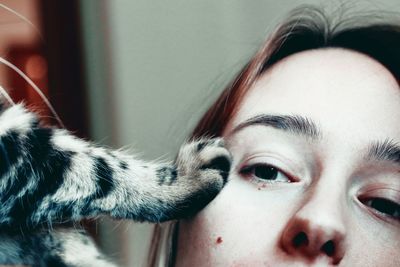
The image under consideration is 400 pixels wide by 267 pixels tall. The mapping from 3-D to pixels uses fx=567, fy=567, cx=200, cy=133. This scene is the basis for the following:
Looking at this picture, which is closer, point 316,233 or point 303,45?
point 316,233

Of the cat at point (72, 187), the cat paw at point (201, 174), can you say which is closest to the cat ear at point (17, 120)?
the cat at point (72, 187)

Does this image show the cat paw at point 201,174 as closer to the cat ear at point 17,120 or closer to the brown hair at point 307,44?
the brown hair at point 307,44

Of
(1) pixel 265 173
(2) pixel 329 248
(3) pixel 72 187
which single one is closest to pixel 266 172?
(1) pixel 265 173

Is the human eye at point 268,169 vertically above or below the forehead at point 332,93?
below

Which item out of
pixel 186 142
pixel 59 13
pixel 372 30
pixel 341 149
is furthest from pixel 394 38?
pixel 59 13

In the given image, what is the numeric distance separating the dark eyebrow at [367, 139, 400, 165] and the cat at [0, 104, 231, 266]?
0.16 m

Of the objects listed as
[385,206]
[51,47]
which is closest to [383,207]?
[385,206]

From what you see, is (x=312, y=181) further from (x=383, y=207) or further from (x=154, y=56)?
(x=154, y=56)

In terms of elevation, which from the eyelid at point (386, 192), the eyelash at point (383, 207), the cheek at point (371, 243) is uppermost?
the eyelid at point (386, 192)

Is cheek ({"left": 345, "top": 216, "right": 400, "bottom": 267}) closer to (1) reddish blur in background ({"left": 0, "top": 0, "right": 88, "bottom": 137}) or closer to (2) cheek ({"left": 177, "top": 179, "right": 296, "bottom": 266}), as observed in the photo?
(2) cheek ({"left": 177, "top": 179, "right": 296, "bottom": 266})

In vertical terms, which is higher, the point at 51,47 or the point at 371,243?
the point at 51,47

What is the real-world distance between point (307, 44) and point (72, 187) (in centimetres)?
34

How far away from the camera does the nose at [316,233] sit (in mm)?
611

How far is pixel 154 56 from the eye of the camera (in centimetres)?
72
